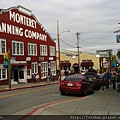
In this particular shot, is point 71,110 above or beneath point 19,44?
beneath

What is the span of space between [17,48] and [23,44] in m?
1.65

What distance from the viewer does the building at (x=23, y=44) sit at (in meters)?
29.2

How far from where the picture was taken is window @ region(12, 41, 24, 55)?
101 ft

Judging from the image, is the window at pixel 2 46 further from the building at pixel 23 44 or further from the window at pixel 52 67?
the window at pixel 52 67

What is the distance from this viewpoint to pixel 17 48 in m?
31.7

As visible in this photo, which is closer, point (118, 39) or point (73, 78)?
point (118, 39)

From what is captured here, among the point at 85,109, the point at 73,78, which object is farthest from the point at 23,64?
the point at 85,109

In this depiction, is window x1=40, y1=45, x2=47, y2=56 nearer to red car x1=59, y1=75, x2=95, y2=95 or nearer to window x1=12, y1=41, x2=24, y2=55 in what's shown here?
window x1=12, y1=41, x2=24, y2=55

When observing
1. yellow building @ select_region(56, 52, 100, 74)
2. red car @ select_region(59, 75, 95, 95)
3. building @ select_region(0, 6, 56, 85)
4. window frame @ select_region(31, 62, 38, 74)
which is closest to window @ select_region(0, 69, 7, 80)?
building @ select_region(0, 6, 56, 85)

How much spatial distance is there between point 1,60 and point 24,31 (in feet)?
23.1

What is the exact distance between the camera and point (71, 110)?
9477 mm

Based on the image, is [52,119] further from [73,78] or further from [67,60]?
[67,60]

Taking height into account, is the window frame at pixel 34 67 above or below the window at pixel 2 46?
below

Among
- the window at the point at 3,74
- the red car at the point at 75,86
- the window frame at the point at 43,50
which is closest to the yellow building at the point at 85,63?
the window frame at the point at 43,50
